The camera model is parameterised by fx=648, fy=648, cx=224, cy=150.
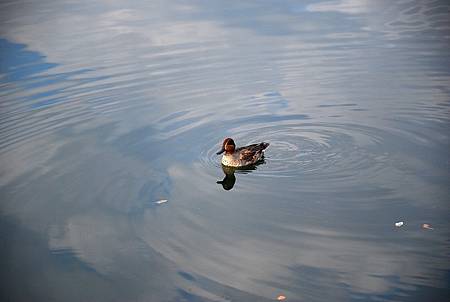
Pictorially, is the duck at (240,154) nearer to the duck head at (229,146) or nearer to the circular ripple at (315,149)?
the duck head at (229,146)

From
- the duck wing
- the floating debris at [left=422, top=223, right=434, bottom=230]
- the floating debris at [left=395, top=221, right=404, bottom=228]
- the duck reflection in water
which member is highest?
the duck wing

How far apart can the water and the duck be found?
0.65 ft

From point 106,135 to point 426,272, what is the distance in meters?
7.29

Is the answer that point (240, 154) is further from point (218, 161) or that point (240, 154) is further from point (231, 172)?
point (218, 161)

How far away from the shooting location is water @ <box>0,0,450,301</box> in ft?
27.1

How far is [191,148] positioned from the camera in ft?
39.9

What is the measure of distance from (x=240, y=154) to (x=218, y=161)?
26.8 inches

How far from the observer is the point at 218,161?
11.7m

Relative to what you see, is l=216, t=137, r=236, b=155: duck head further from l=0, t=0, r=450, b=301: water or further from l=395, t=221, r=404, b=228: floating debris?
l=395, t=221, r=404, b=228: floating debris

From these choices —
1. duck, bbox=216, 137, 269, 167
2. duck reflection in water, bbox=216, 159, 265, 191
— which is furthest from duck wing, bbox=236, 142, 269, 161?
duck reflection in water, bbox=216, 159, 265, 191

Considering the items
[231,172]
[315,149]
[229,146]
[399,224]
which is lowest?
[231,172]

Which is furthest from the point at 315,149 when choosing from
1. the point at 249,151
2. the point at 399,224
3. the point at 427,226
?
the point at 427,226

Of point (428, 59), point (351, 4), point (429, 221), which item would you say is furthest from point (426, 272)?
point (351, 4)

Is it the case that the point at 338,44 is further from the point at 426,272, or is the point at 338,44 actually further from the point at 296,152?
the point at 426,272
